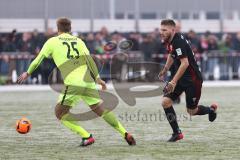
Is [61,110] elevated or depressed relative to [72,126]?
elevated

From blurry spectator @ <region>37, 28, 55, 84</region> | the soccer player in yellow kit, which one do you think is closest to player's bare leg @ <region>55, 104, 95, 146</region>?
the soccer player in yellow kit

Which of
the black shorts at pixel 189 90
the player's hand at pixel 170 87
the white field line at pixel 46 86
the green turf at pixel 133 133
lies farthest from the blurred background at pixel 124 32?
the player's hand at pixel 170 87

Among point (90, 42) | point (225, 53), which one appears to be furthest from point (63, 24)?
point (225, 53)

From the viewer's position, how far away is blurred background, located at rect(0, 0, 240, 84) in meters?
26.3

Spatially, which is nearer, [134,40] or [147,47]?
[147,47]

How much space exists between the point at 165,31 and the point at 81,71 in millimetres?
1364

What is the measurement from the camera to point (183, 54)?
36.0 ft

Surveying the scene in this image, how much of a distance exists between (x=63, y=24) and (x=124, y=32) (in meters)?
17.5

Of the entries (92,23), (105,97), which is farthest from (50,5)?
(105,97)

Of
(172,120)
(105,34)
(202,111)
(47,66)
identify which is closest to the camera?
(172,120)

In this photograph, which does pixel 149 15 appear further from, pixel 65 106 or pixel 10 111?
pixel 65 106

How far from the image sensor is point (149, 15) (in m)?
29.3

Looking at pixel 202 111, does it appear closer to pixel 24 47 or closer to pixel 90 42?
pixel 90 42

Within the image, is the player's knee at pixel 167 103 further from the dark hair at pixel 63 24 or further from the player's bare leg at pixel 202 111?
the dark hair at pixel 63 24
